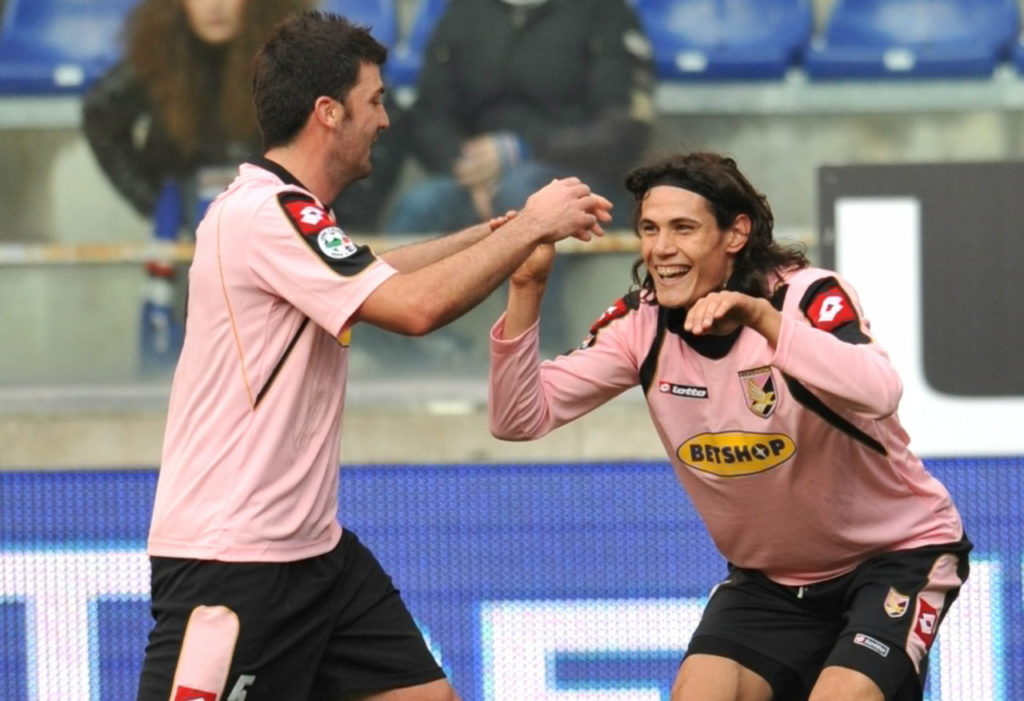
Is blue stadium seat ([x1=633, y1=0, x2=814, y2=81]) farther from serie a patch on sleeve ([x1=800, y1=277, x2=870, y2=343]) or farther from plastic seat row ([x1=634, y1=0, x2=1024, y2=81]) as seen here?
serie a patch on sleeve ([x1=800, y1=277, x2=870, y2=343])

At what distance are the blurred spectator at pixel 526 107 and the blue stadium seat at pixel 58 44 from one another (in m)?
1.74

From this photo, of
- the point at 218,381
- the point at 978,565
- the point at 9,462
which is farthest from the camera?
the point at 9,462

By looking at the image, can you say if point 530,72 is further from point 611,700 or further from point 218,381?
point 218,381

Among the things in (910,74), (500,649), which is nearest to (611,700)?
(500,649)

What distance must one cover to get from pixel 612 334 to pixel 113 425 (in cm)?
451

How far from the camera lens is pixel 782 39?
8.27 m

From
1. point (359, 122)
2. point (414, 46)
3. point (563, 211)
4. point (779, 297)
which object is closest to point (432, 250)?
point (359, 122)

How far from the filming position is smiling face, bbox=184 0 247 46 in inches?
316

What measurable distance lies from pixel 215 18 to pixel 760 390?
201 inches

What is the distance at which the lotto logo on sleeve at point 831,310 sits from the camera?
356 centimetres

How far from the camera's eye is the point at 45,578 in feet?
14.9

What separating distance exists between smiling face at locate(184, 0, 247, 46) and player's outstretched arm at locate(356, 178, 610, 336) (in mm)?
4962

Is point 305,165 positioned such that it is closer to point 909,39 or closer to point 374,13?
point 374,13

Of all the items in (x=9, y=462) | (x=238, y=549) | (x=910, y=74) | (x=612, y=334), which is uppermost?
(x=910, y=74)
